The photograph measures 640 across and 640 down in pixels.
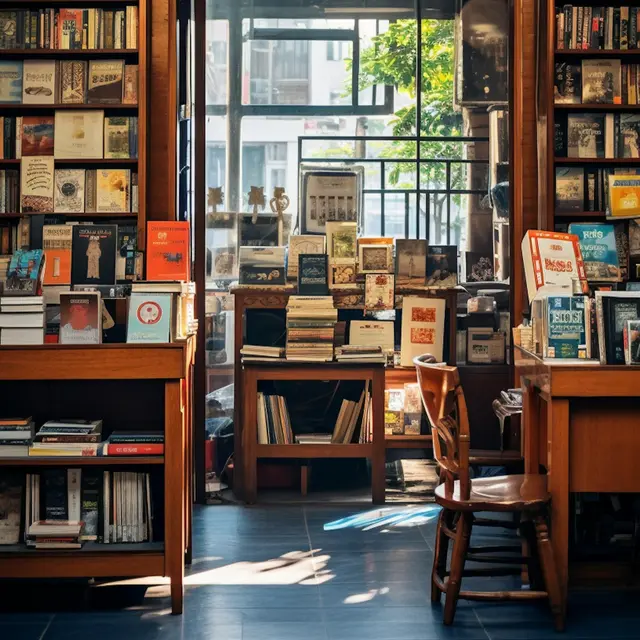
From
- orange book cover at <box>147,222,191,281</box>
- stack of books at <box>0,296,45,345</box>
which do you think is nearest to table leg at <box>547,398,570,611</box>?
orange book cover at <box>147,222,191,281</box>

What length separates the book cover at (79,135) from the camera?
17.8 feet

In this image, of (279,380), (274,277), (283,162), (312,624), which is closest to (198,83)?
(283,162)

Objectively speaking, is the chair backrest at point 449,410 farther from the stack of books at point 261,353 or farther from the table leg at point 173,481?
the stack of books at point 261,353

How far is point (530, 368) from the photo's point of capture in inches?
188

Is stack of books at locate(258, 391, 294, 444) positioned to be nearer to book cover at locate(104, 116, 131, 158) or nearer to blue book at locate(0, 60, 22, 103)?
book cover at locate(104, 116, 131, 158)

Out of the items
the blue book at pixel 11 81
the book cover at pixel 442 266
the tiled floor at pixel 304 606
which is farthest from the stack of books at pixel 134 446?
the book cover at pixel 442 266

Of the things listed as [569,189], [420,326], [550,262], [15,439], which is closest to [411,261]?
[420,326]

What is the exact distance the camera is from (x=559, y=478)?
172 inches

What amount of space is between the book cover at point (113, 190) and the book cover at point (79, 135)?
0.11m

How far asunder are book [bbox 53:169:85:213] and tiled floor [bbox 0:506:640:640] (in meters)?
1.82

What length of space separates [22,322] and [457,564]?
2.02 metres

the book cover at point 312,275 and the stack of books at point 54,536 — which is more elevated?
the book cover at point 312,275

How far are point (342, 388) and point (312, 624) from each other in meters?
2.86

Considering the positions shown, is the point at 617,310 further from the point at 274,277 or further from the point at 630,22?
the point at 274,277
